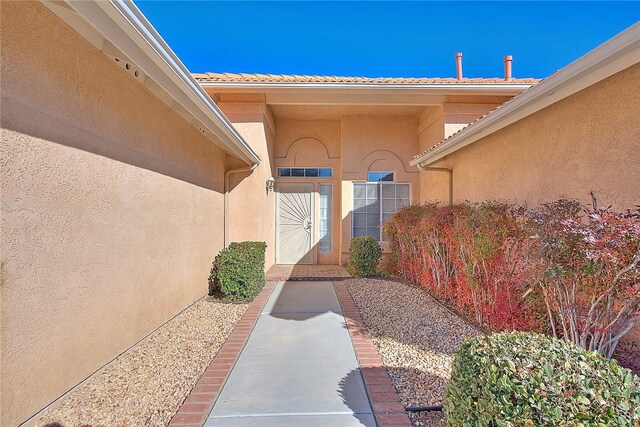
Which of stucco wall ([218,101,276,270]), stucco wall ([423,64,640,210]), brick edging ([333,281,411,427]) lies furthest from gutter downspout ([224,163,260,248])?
stucco wall ([423,64,640,210])

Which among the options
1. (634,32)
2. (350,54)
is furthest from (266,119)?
(634,32)

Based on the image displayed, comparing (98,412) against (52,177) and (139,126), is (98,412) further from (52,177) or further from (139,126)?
(139,126)

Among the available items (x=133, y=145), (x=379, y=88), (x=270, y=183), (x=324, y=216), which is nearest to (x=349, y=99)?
(x=379, y=88)

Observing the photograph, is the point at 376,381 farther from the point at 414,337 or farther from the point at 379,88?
the point at 379,88

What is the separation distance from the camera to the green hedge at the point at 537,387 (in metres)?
1.72

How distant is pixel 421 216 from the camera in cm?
761

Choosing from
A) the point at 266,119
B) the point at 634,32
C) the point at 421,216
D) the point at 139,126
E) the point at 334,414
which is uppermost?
the point at 266,119

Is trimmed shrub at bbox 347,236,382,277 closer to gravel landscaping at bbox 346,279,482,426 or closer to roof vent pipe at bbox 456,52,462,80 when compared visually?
gravel landscaping at bbox 346,279,482,426

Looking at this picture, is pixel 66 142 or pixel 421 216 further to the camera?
pixel 421 216

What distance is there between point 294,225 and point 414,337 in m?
7.51

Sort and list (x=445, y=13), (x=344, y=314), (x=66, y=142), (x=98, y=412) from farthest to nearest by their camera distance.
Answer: (x=445, y=13), (x=344, y=314), (x=66, y=142), (x=98, y=412)

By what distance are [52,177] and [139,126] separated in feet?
5.88

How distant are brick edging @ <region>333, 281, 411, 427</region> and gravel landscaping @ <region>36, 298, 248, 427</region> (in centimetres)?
183

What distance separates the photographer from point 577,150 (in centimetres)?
449
